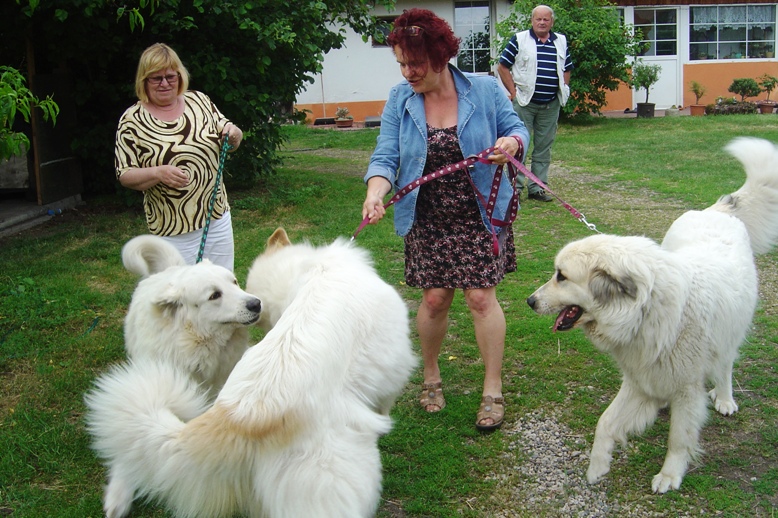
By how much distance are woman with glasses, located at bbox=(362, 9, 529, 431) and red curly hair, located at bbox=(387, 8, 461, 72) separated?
11mm

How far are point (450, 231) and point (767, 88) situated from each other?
19.1m

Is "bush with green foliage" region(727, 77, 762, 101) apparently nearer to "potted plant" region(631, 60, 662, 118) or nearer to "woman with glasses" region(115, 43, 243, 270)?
"potted plant" region(631, 60, 662, 118)

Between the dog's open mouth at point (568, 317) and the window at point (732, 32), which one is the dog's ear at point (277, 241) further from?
the window at point (732, 32)

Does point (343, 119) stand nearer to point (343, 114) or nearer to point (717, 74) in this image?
point (343, 114)

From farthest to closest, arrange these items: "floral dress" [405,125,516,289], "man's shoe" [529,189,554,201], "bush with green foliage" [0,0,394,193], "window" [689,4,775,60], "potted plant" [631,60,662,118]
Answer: "window" [689,4,775,60]
"potted plant" [631,60,662,118]
"man's shoe" [529,189,554,201]
"bush with green foliage" [0,0,394,193]
"floral dress" [405,125,516,289]

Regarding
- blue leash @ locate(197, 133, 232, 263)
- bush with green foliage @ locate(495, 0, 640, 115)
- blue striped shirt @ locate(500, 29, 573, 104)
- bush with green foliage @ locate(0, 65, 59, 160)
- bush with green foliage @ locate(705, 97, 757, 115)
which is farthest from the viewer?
bush with green foliage @ locate(705, 97, 757, 115)

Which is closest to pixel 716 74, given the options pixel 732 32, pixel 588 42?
pixel 732 32

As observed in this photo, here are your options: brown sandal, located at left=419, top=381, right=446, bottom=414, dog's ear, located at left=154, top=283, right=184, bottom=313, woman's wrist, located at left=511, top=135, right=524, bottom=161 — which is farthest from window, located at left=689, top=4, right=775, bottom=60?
dog's ear, located at left=154, top=283, right=184, bottom=313

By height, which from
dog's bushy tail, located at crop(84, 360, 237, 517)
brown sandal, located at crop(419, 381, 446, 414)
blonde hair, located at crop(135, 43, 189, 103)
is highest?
blonde hair, located at crop(135, 43, 189, 103)

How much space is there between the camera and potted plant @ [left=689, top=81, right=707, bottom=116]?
62.0ft

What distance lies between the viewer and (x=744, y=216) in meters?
4.00

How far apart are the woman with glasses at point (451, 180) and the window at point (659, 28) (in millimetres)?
19321

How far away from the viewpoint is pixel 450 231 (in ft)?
12.1

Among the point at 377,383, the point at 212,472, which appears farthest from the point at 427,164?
the point at 212,472
